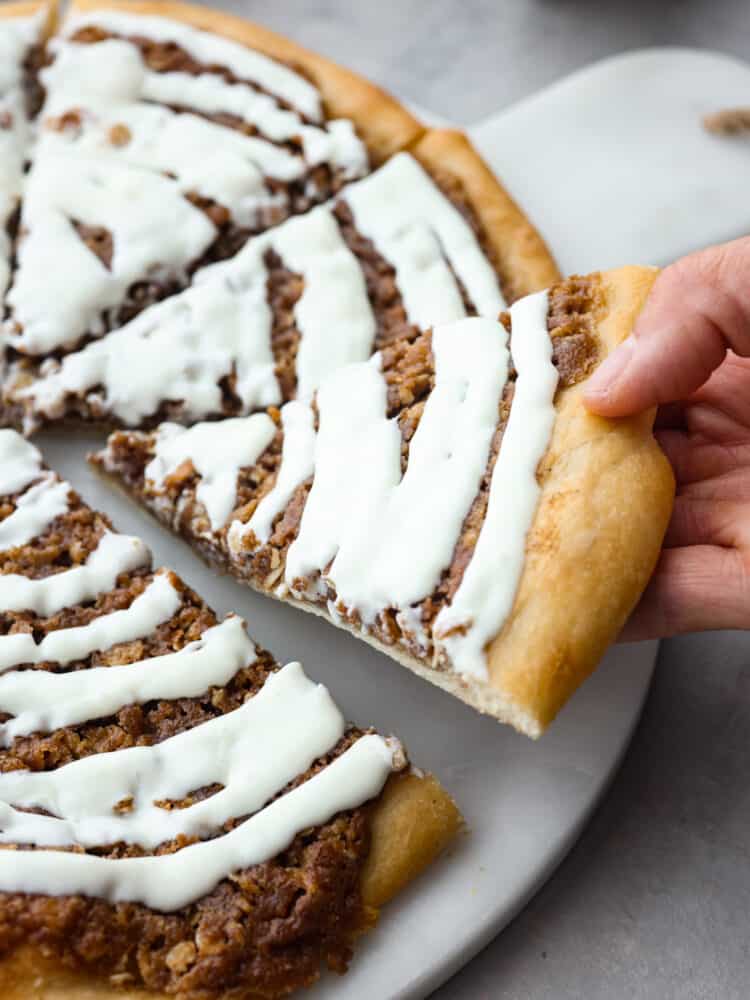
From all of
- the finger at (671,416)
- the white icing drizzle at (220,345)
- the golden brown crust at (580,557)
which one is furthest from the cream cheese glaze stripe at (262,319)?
the golden brown crust at (580,557)

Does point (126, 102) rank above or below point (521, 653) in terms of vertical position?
above

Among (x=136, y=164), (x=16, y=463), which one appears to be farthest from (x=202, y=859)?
(x=136, y=164)

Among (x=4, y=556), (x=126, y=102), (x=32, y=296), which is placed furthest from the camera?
(x=126, y=102)

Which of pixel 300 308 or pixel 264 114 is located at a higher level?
pixel 264 114

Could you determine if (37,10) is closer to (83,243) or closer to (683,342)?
(83,243)

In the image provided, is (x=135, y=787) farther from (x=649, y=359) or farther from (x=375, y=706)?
(x=649, y=359)

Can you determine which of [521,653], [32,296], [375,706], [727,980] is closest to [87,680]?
[375,706]
